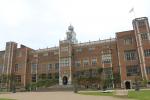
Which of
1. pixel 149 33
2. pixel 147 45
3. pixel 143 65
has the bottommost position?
pixel 143 65

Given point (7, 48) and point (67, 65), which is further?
point (7, 48)

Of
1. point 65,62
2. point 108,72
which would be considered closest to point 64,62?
point 65,62

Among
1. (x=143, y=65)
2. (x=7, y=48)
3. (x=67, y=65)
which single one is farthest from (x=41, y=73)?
(x=143, y=65)

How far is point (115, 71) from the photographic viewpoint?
1959 inches

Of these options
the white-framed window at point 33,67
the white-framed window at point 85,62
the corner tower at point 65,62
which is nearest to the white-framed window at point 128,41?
the white-framed window at point 85,62

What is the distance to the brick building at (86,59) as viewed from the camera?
46.0 m

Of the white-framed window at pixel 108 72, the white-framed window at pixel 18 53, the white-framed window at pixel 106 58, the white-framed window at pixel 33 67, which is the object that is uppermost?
the white-framed window at pixel 18 53

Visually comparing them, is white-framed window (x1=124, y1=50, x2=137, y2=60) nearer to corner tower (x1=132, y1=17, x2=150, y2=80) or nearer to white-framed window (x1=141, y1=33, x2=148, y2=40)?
corner tower (x1=132, y1=17, x2=150, y2=80)

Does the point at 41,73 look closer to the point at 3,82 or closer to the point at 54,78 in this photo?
the point at 54,78

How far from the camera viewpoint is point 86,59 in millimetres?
55031

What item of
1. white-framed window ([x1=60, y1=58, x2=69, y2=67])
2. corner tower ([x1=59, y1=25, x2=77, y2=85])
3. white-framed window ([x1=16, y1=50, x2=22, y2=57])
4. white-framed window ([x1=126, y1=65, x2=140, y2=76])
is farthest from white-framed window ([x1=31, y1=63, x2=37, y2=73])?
white-framed window ([x1=126, y1=65, x2=140, y2=76])

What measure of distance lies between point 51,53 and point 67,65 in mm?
8154

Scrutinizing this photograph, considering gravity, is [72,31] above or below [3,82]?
above

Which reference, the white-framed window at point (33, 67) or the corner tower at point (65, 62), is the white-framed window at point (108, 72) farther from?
the white-framed window at point (33, 67)
